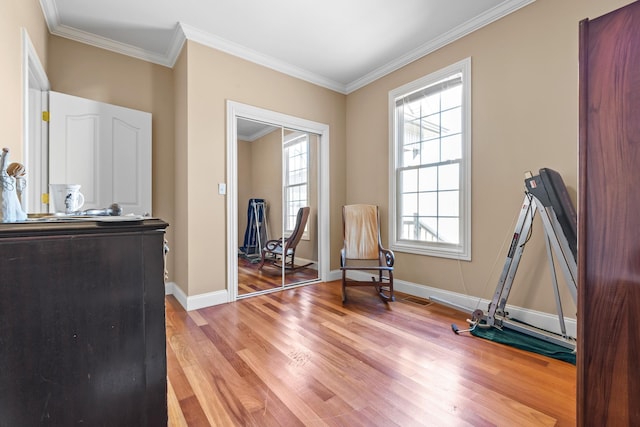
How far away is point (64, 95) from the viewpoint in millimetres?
2607

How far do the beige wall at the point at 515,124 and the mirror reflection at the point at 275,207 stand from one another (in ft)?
5.18

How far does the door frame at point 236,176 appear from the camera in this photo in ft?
10.0

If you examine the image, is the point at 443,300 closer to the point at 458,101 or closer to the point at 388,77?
the point at 458,101

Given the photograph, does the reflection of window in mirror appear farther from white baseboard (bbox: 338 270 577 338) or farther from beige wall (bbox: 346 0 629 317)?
beige wall (bbox: 346 0 629 317)

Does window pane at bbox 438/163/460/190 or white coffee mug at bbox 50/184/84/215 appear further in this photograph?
window pane at bbox 438/163/460/190

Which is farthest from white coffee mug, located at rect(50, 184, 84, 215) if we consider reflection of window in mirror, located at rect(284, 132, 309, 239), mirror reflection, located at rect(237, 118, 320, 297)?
reflection of window in mirror, located at rect(284, 132, 309, 239)

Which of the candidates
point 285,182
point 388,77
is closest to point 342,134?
point 388,77

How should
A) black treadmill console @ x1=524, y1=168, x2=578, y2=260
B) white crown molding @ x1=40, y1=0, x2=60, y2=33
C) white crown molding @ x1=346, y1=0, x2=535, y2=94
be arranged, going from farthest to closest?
white crown molding @ x1=346, y1=0, x2=535, y2=94, white crown molding @ x1=40, y1=0, x2=60, y2=33, black treadmill console @ x1=524, y1=168, x2=578, y2=260

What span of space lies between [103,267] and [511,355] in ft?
7.85

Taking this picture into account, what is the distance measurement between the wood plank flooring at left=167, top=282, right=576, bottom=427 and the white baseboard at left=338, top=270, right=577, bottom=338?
24 cm

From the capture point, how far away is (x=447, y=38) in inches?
113

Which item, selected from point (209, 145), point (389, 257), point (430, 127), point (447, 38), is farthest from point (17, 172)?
point (447, 38)

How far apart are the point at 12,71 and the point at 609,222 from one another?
3025mm

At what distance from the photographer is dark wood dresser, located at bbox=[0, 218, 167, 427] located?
78 centimetres
